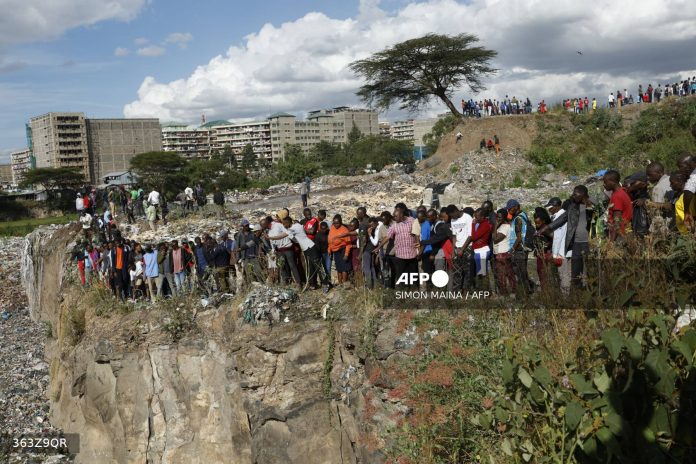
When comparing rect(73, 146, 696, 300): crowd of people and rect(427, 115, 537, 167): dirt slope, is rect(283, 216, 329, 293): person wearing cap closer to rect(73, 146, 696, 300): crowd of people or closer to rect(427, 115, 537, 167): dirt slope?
rect(73, 146, 696, 300): crowd of people

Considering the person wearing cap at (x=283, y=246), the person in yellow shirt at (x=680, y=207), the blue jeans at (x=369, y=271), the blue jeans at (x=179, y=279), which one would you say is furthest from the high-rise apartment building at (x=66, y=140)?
the person in yellow shirt at (x=680, y=207)

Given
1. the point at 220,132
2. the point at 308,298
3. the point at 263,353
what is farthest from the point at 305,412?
the point at 220,132

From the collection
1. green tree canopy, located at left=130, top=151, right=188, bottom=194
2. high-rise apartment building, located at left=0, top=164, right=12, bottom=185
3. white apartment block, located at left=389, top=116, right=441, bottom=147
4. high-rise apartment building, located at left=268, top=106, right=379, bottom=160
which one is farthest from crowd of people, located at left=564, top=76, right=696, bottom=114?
high-rise apartment building, located at left=0, top=164, right=12, bottom=185

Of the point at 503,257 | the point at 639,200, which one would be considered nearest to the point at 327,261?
the point at 503,257

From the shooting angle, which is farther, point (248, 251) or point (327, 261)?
point (248, 251)

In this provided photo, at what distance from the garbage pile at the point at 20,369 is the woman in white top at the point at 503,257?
33.7ft

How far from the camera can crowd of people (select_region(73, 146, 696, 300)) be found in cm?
545

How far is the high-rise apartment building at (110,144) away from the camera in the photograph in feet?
292

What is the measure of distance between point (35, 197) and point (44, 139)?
37959 mm

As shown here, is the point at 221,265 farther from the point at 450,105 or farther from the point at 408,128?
the point at 408,128

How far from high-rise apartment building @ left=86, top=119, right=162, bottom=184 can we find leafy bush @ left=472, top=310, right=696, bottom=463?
3625 inches

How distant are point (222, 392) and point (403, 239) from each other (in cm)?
360

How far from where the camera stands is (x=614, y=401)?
10.3 feet

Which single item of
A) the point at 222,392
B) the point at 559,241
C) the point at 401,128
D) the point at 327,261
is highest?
the point at 401,128
